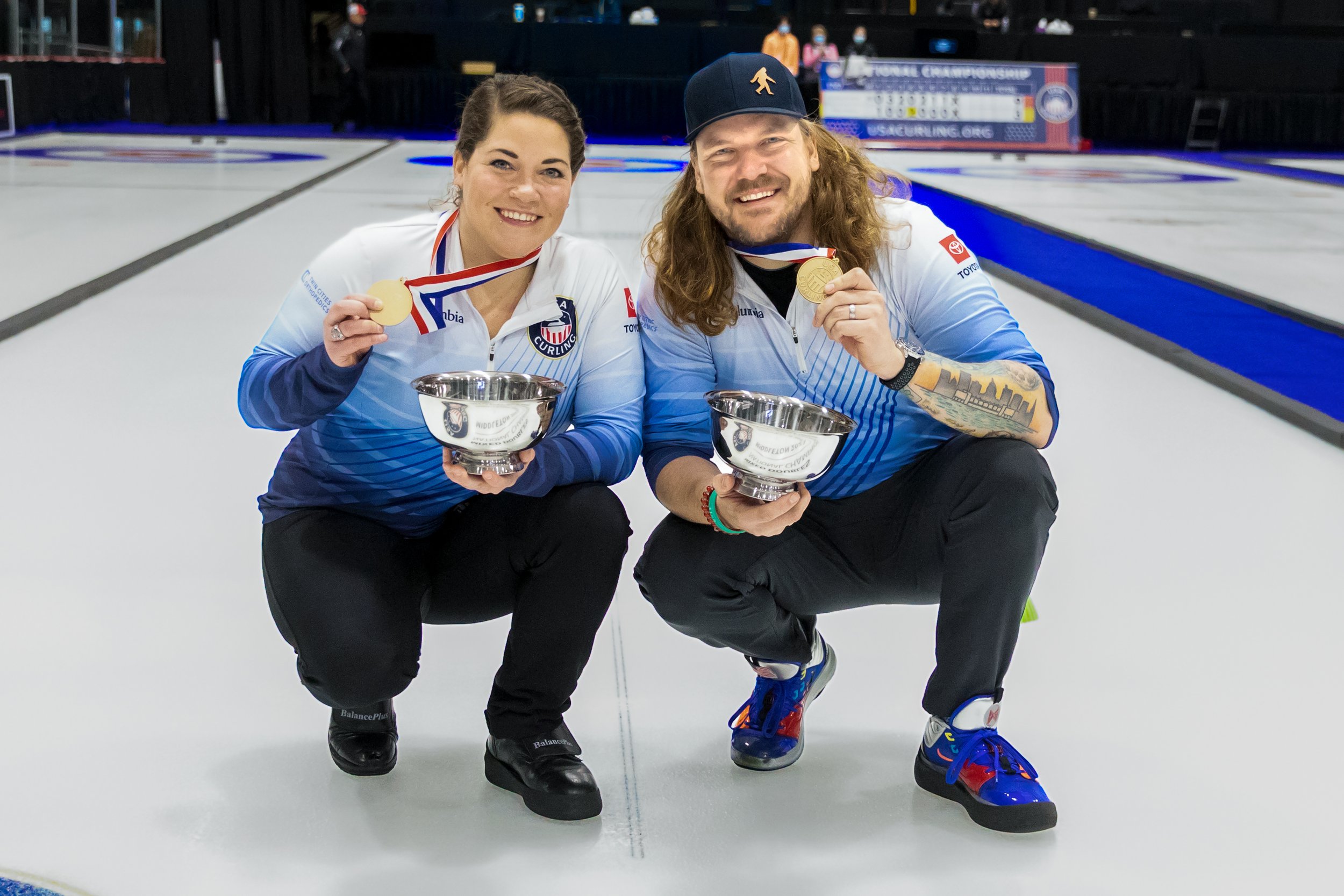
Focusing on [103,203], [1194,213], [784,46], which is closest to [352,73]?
[784,46]

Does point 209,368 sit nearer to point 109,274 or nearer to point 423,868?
point 109,274

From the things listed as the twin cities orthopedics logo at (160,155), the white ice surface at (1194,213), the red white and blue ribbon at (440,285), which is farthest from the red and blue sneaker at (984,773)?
the twin cities orthopedics logo at (160,155)

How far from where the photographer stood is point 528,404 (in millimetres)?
1874

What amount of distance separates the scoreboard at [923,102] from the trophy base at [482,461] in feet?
53.3

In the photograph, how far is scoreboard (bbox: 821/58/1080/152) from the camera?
17453 millimetres

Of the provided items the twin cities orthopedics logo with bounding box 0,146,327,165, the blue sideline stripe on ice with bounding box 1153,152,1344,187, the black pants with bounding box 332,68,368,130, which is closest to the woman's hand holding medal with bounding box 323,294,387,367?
the twin cities orthopedics logo with bounding box 0,146,327,165

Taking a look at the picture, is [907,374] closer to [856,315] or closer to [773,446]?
[856,315]

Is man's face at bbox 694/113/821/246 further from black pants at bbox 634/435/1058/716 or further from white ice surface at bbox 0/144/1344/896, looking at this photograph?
white ice surface at bbox 0/144/1344/896

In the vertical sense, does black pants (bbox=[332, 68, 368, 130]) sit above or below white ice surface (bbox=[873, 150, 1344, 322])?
above

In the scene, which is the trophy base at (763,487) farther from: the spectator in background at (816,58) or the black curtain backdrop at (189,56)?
the black curtain backdrop at (189,56)

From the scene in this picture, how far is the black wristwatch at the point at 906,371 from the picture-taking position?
204cm

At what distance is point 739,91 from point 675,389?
545 mm

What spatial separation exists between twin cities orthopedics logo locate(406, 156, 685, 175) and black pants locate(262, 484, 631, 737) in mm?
11681

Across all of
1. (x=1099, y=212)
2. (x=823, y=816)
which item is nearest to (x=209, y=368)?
(x=823, y=816)
